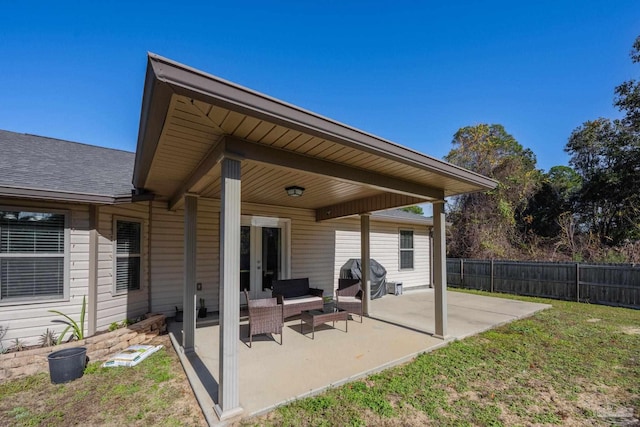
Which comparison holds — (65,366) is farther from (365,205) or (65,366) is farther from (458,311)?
(458,311)

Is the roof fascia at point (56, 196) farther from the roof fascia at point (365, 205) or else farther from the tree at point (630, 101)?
the tree at point (630, 101)

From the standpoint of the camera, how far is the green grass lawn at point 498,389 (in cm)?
284

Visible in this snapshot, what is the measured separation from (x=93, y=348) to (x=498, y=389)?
17.9ft

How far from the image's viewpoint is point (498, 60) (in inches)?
341

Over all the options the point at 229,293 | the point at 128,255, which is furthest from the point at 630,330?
the point at 128,255

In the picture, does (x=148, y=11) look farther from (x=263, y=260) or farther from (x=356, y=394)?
(x=356, y=394)

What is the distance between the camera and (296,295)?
6691 millimetres

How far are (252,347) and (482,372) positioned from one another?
3.30 meters

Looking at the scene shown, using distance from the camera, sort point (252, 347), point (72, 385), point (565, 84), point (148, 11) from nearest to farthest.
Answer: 1. point (72, 385)
2. point (252, 347)
3. point (148, 11)
4. point (565, 84)

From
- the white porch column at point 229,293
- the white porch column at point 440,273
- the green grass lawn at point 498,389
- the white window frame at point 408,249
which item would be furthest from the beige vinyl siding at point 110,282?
the white window frame at point 408,249

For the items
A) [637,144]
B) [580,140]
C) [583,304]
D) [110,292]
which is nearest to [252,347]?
[110,292]

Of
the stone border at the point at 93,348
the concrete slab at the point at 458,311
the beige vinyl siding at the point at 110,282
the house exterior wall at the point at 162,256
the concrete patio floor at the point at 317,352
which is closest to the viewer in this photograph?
the concrete patio floor at the point at 317,352

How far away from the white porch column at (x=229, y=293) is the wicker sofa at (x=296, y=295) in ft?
8.98

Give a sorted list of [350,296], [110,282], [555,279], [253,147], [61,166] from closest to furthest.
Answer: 1. [253,147]
2. [110,282]
3. [61,166]
4. [350,296]
5. [555,279]
